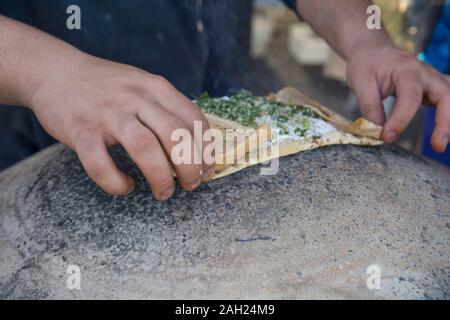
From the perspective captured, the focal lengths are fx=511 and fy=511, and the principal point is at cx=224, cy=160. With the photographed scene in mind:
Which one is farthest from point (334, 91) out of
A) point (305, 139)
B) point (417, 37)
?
point (305, 139)

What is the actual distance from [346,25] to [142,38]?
0.82 m

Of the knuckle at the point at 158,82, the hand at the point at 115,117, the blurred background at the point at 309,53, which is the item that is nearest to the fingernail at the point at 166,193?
the hand at the point at 115,117

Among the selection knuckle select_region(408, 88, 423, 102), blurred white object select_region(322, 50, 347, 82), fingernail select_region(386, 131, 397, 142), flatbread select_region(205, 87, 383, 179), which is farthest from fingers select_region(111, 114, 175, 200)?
blurred white object select_region(322, 50, 347, 82)

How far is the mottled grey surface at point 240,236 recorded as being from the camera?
1074 millimetres

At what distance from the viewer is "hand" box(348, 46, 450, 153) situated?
5.02 feet

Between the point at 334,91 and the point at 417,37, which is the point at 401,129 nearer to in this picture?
the point at 417,37

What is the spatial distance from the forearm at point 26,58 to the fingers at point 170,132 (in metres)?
0.25

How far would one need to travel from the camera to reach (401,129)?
5.03 ft

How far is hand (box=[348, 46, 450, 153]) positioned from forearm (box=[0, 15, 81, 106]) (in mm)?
945

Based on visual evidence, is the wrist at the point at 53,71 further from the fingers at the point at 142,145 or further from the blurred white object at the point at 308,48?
the blurred white object at the point at 308,48

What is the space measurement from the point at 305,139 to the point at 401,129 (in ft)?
1.10

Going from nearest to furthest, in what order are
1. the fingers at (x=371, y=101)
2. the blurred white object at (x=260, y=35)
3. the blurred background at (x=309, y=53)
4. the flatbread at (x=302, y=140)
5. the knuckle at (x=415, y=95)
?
the flatbread at (x=302, y=140) → the knuckle at (x=415, y=95) → the fingers at (x=371, y=101) → the blurred background at (x=309, y=53) → the blurred white object at (x=260, y=35)

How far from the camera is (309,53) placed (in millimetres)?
5516
